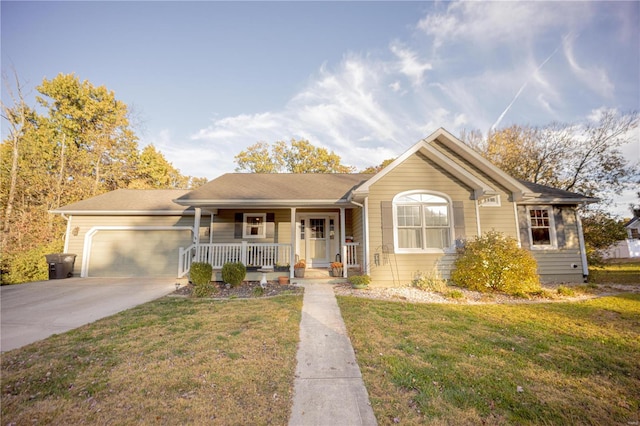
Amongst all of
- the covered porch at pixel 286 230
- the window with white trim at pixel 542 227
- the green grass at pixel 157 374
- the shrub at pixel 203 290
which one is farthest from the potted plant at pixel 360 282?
the window with white trim at pixel 542 227

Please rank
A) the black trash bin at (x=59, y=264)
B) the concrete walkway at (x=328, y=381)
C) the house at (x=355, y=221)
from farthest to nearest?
1. the black trash bin at (x=59, y=264)
2. the house at (x=355, y=221)
3. the concrete walkway at (x=328, y=381)

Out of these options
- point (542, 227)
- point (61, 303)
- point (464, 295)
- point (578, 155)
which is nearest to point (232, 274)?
point (61, 303)

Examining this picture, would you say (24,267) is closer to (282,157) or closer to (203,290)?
(203,290)

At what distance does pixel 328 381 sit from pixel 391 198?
21.7 feet

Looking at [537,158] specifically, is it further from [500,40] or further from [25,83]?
[25,83]

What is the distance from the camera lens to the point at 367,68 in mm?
12453

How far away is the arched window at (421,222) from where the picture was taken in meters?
8.52

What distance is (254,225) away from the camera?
11016 mm

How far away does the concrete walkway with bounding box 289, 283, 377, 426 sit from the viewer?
232 cm

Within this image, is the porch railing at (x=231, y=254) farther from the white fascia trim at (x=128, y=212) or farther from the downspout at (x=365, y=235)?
the downspout at (x=365, y=235)

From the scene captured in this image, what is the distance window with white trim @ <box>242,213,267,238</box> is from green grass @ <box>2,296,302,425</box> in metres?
5.94

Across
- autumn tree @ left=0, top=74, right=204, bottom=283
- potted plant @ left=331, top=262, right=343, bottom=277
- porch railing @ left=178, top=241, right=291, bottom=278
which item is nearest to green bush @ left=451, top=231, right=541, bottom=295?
potted plant @ left=331, top=262, right=343, bottom=277

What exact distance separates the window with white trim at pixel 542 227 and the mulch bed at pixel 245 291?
8945 mm

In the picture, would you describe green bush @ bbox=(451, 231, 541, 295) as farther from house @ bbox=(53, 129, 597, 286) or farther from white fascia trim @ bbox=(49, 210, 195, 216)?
white fascia trim @ bbox=(49, 210, 195, 216)
